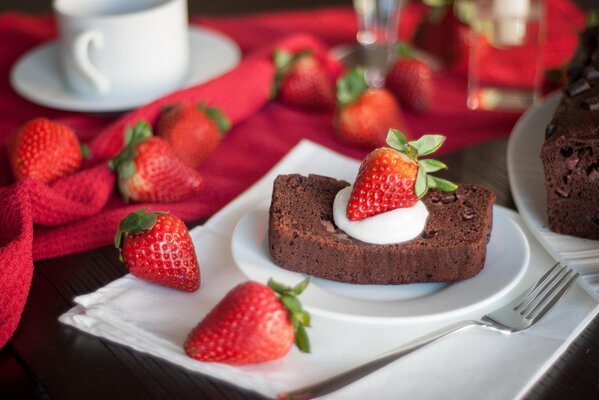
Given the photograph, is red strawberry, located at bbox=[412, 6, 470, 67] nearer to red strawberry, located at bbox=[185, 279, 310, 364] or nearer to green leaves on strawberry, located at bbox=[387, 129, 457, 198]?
green leaves on strawberry, located at bbox=[387, 129, 457, 198]

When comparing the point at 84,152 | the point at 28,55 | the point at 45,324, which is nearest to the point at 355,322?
the point at 45,324

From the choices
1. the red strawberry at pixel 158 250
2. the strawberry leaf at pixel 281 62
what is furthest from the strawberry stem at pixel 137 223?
the strawberry leaf at pixel 281 62

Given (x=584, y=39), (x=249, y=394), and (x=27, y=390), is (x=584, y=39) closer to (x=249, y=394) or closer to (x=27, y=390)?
(x=249, y=394)

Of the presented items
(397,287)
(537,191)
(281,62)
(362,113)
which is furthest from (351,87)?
(397,287)

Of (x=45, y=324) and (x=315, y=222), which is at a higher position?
(x=315, y=222)

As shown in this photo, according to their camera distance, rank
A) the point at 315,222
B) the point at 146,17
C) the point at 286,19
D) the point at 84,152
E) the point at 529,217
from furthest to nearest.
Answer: the point at 286,19 < the point at 146,17 < the point at 84,152 < the point at 529,217 < the point at 315,222

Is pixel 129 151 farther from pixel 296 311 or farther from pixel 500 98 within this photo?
pixel 500 98

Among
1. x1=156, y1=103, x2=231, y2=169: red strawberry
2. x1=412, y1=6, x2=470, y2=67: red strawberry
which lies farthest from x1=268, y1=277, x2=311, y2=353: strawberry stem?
x1=412, y1=6, x2=470, y2=67: red strawberry

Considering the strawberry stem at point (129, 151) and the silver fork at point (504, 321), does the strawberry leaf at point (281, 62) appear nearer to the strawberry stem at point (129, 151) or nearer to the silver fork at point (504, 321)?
the strawberry stem at point (129, 151)

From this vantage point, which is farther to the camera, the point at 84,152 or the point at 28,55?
the point at 28,55
